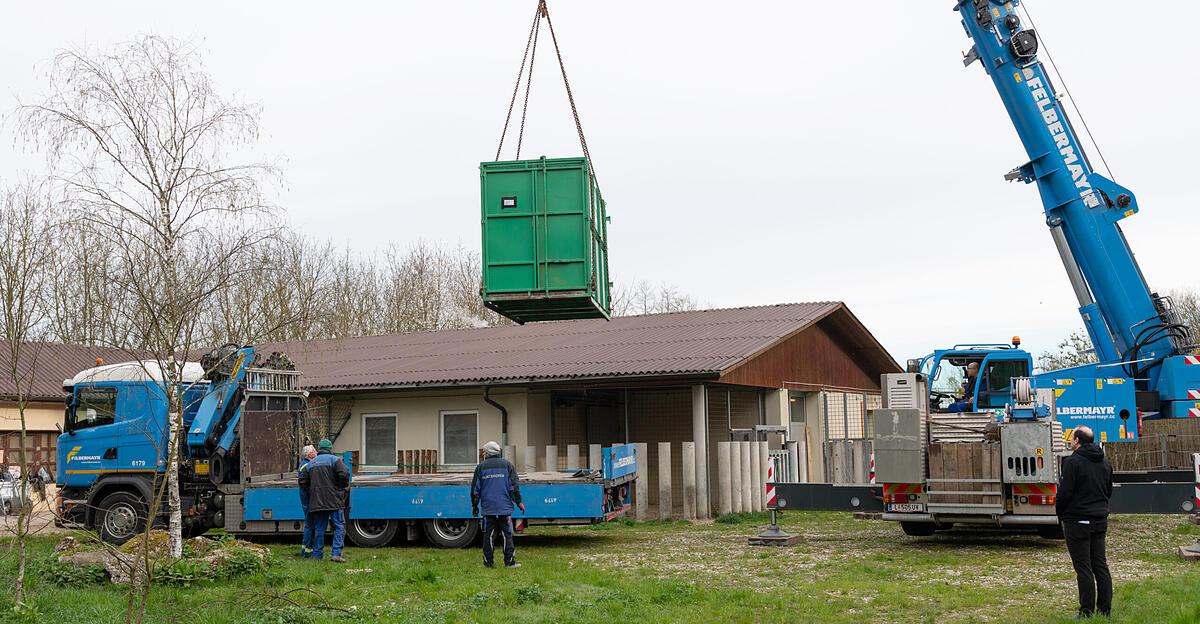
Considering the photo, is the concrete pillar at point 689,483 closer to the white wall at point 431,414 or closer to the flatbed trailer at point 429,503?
the flatbed trailer at point 429,503

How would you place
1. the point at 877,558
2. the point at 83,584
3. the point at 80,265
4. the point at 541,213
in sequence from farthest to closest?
the point at 80,265 < the point at 877,558 < the point at 541,213 < the point at 83,584

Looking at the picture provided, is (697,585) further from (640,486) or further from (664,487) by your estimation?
(664,487)

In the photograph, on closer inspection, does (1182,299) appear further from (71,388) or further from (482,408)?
(71,388)

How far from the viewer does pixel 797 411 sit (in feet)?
81.1

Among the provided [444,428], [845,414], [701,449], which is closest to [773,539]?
[701,449]

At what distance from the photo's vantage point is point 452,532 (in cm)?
1550

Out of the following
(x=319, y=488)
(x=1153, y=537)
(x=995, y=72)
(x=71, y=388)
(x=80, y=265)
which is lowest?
(x=1153, y=537)

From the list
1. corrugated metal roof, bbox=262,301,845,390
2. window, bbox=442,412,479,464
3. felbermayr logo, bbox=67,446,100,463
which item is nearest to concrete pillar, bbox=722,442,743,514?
corrugated metal roof, bbox=262,301,845,390

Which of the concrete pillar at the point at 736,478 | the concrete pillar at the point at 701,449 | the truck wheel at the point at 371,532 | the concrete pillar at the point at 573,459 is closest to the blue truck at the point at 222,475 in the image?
the truck wheel at the point at 371,532

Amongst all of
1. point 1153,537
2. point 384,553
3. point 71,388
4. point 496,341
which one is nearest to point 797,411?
point 496,341

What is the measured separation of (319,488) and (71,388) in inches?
201

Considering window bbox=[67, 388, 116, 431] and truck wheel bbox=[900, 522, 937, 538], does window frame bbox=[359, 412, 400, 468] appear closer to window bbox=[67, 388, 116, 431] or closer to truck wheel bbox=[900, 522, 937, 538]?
window bbox=[67, 388, 116, 431]

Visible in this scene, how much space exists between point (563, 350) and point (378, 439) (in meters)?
4.22

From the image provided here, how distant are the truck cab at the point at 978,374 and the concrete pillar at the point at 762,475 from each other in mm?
3662
